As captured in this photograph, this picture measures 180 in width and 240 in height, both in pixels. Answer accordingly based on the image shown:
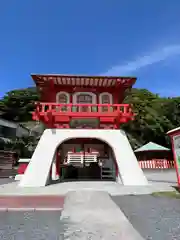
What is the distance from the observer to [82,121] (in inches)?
484

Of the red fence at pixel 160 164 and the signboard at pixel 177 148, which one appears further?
the red fence at pixel 160 164

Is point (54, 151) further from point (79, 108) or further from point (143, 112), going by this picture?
point (143, 112)

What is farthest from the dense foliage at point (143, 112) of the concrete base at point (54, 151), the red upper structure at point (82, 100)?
the concrete base at point (54, 151)

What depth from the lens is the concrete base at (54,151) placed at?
1037 centimetres

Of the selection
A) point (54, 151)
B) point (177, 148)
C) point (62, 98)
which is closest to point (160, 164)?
point (62, 98)

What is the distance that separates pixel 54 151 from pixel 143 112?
85.6ft

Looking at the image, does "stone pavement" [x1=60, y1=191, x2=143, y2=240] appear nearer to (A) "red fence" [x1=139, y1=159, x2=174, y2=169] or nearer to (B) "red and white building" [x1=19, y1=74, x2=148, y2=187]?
(B) "red and white building" [x1=19, y1=74, x2=148, y2=187]

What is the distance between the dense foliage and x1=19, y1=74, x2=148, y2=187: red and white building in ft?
64.3

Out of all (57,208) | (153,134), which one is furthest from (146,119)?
(57,208)

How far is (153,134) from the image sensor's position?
111 feet

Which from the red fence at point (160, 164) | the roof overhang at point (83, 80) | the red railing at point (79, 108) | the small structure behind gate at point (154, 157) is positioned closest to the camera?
the red railing at point (79, 108)

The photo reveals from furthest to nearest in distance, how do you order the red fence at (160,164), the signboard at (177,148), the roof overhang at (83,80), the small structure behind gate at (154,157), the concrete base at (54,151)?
the small structure behind gate at (154,157), the red fence at (160,164), the roof overhang at (83,80), the concrete base at (54,151), the signboard at (177,148)

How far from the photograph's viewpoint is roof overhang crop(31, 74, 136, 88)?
1216 cm

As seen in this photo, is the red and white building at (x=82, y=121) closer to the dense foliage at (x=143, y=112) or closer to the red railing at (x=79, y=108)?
the red railing at (x=79, y=108)
